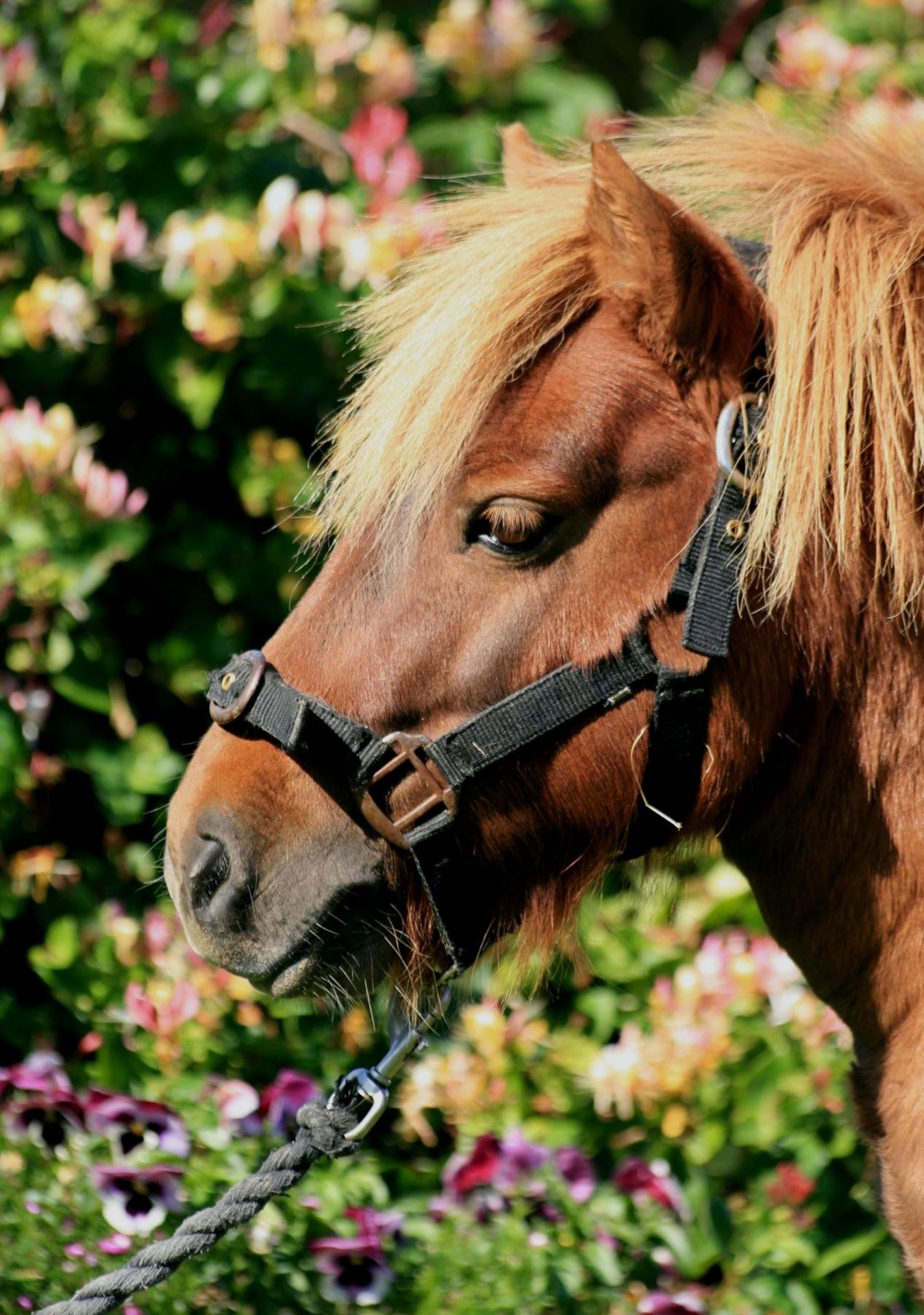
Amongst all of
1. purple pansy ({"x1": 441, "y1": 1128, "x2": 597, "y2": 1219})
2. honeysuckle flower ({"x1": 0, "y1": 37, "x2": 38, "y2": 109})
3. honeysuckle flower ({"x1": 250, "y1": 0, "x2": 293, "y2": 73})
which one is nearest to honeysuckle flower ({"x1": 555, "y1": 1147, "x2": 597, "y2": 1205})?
purple pansy ({"x1": 441, "y1": 1128, "x2": 597, "y2": 1219})

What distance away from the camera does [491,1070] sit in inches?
101

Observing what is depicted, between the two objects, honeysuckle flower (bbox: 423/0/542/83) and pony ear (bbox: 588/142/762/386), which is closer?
pony ear (bbox: 588/142/762/386)

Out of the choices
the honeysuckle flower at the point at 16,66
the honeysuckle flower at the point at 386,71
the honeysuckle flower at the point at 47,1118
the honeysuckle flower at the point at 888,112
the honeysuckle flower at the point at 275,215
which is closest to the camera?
the honeysuckle flower at the point at 888,112

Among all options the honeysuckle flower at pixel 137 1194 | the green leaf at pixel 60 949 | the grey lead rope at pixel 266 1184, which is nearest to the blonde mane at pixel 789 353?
the grey lead rope at pixel 266 1184

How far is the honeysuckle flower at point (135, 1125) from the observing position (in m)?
2.11

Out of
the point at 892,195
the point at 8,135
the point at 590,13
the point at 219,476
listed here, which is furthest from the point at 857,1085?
the point at 590,13

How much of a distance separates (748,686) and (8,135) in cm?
231

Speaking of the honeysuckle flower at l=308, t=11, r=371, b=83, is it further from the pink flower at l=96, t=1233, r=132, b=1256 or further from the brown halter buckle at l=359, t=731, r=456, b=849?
the pink flower at l=96, t=1233, r=132, b=1256

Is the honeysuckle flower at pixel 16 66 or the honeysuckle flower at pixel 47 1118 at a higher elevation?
the honeysuckle flower at pixel 16 66

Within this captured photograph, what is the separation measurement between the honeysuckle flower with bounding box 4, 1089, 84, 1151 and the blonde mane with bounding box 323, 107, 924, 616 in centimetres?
118

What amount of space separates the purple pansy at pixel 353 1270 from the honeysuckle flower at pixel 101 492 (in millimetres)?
1409

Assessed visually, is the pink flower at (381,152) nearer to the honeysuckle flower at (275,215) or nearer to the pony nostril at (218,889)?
the honeysuckle flower at (275,215)

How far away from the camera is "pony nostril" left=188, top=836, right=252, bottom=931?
4.87ft

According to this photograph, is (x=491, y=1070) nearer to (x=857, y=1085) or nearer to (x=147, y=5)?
(x=857, y=1085)
